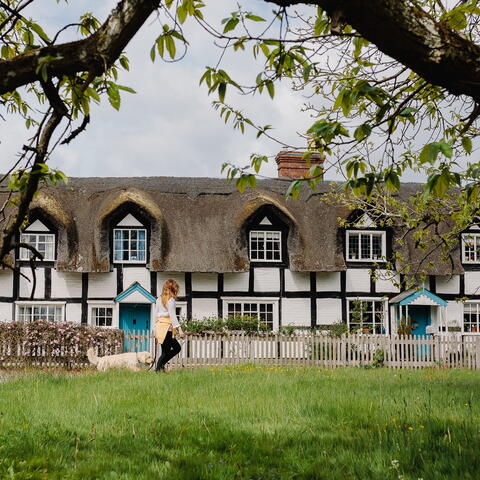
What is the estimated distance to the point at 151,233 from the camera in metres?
23.5

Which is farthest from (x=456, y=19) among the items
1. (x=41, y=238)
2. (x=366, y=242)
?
(x=41, y=238)

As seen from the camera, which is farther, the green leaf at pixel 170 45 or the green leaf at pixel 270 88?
the green leaf at pixel 270 88

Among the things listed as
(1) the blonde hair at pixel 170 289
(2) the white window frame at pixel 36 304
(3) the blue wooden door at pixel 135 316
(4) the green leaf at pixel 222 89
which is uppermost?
(4) the green leaf at pixel 222 89

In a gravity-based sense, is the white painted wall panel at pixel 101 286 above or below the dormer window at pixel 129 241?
below

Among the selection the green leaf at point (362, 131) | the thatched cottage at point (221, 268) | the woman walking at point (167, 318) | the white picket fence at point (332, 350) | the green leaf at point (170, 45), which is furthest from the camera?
the thatched cottage at point (221, 268)

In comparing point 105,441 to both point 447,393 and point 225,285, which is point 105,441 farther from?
point 225,285

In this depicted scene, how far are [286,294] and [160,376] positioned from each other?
12299 millimetres

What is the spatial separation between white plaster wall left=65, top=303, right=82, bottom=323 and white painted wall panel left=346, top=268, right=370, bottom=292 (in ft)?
32.2

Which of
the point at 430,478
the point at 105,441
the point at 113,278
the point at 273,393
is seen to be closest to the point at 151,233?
the point at 113,278

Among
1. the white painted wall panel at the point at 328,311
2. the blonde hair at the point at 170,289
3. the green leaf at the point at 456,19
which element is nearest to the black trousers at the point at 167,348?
the blonde hair at the point at 170,289

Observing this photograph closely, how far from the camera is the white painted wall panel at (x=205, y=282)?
23.3 meters

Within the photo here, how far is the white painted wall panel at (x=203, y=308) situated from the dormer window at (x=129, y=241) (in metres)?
2.46

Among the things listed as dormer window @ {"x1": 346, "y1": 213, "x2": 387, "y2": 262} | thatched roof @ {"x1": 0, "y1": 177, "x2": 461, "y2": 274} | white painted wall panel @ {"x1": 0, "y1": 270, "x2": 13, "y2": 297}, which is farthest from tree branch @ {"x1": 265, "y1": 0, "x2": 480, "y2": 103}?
white painted wall panel @ {"x1": 0, "y1": 270, "x2": 13, "y2": 297}

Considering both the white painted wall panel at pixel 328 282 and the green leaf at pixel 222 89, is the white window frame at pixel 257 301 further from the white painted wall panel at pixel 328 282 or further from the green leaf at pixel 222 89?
Result: the green leaf at pixel 222 89
